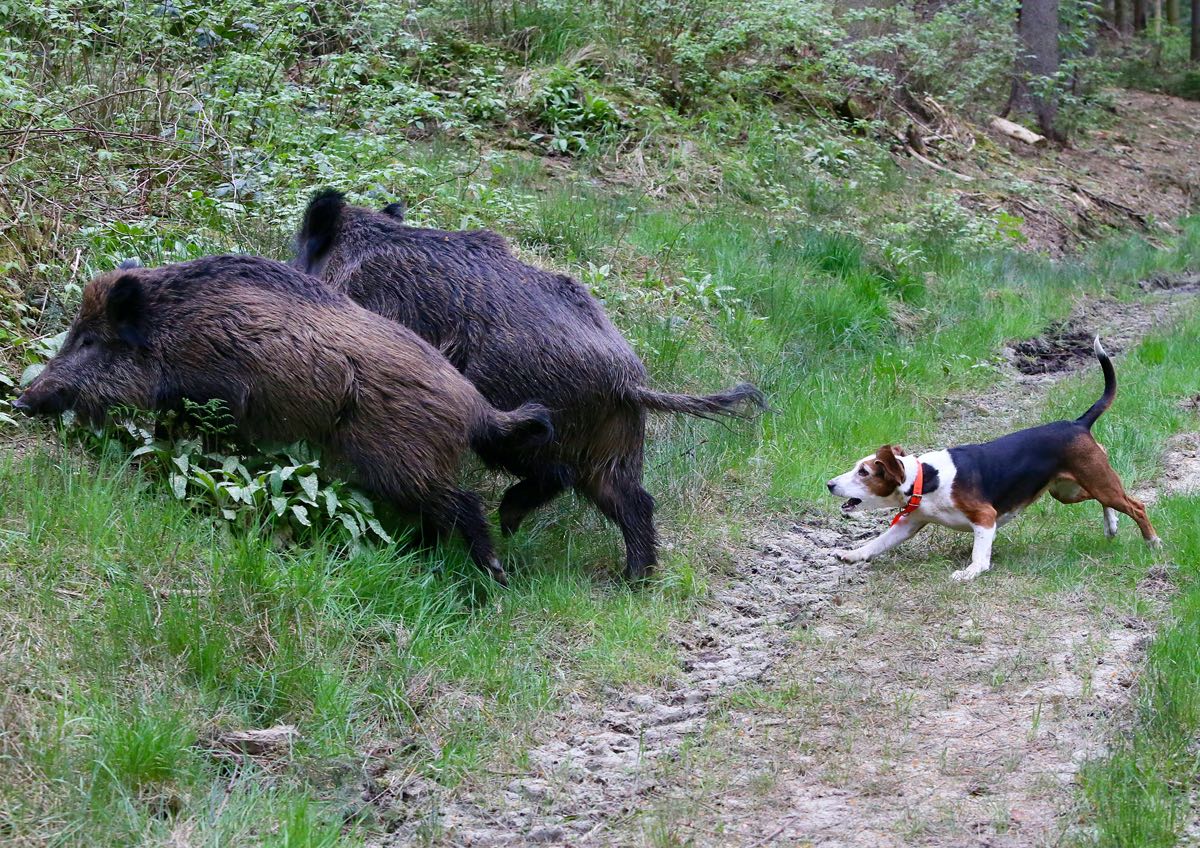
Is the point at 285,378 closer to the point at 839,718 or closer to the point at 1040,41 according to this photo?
the point at 839,718

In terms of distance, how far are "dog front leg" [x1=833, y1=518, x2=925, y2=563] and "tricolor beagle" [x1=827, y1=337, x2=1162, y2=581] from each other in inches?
3.4

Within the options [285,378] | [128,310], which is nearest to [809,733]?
[285,378]

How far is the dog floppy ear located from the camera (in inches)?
245

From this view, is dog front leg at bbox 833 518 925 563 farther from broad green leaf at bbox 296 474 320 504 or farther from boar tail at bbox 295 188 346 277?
boar tail at bbox 295 188 346 277

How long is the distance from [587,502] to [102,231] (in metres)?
3.00

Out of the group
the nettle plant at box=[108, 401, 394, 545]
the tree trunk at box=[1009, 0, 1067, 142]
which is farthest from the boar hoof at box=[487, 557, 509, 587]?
the tree trunk at box=[1009, 0, 1067, 142]

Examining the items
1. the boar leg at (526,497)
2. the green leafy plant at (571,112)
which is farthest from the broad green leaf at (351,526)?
the green leafy plant at (571,112)

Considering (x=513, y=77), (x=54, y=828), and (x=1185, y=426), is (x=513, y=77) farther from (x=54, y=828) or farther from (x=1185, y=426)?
(x=54, y=828)

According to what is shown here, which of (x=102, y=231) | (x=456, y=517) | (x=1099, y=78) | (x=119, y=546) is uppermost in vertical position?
(x=102, y=231)

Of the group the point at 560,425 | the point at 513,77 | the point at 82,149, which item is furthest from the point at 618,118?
the point at 560,425

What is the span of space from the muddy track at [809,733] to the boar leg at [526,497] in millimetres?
955

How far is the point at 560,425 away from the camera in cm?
584

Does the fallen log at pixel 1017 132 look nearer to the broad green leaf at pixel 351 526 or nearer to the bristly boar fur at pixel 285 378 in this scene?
the bristly boar fur at pixel 285 378

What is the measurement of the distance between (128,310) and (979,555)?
427 centimetres
